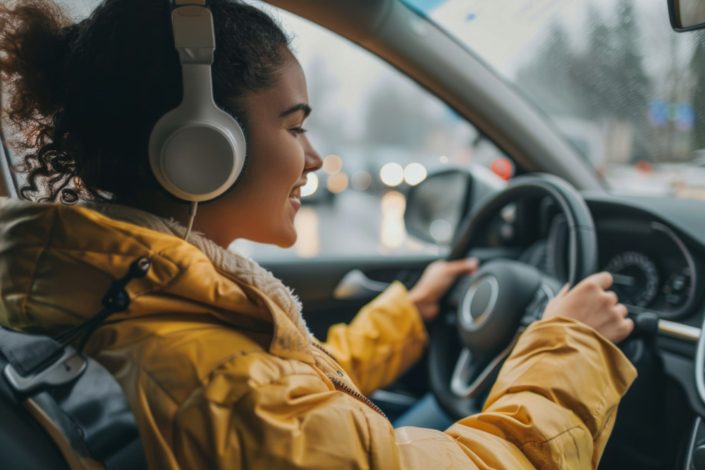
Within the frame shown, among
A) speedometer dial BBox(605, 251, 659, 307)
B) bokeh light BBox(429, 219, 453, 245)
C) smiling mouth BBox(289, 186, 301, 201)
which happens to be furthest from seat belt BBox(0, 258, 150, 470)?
bokeh light BBox(429, 219, 453, 245)

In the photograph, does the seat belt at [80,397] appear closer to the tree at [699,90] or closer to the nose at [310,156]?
the nose at [310,156]

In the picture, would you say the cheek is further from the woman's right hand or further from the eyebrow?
the woman's right hand

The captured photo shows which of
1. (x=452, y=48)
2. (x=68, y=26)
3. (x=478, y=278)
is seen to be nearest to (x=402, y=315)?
(x=478, y=278)

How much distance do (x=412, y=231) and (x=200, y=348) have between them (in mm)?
1897

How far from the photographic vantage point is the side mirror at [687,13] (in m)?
0.99

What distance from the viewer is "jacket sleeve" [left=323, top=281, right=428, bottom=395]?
1.47m

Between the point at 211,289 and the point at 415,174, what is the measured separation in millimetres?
1814

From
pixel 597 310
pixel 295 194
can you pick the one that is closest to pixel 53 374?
pixel 295 194

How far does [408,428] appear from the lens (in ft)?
2.77

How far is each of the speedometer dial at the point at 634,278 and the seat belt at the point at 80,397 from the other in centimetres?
123

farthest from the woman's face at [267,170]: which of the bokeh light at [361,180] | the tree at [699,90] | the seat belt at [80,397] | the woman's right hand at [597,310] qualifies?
the bokeh light at [361,180]

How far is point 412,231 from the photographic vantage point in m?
2.49

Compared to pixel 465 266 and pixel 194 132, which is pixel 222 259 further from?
pixel 465 266

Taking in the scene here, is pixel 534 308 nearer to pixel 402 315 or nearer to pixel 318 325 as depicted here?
pixel 402 315
